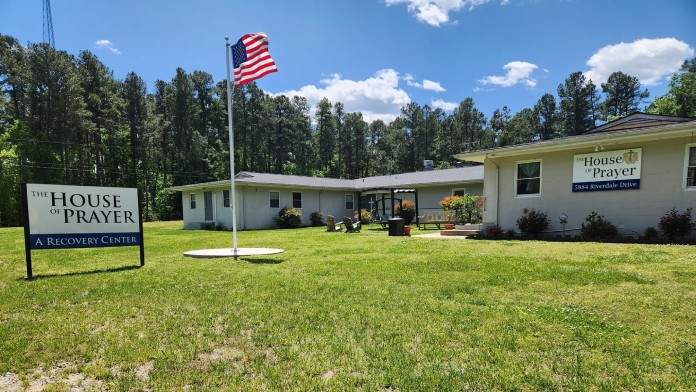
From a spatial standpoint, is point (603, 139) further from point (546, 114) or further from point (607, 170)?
point (546, 114)

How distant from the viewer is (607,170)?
10219 millimetres

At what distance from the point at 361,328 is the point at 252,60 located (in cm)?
708

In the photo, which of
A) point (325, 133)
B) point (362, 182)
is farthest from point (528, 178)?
point (325, 133)

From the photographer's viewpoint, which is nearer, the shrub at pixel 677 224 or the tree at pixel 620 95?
the shrub at pixel 677 224

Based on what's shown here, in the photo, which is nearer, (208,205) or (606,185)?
(606,185)

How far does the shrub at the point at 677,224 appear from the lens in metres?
8.87

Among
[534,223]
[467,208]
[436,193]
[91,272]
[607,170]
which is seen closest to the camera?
Result: [91,272]

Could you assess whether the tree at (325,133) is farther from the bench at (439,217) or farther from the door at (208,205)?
the bench at (439,217)

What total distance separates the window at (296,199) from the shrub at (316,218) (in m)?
1.04

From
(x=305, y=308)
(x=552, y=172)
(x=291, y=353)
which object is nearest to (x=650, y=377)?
(x=291, y=353)

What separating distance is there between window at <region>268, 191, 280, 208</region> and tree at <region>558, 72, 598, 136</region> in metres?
40.7

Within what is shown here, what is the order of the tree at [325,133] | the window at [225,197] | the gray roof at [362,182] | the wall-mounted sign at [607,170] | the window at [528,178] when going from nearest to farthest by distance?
the wall-mounted sign at [607,170]
the window at [528,178]
the gray roof at [362,182]
the window at [225,197]
the tree at [325,133]

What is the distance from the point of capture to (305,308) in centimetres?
414

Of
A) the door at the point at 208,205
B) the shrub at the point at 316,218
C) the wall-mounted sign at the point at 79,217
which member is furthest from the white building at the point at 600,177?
the door at the point at 208,205
